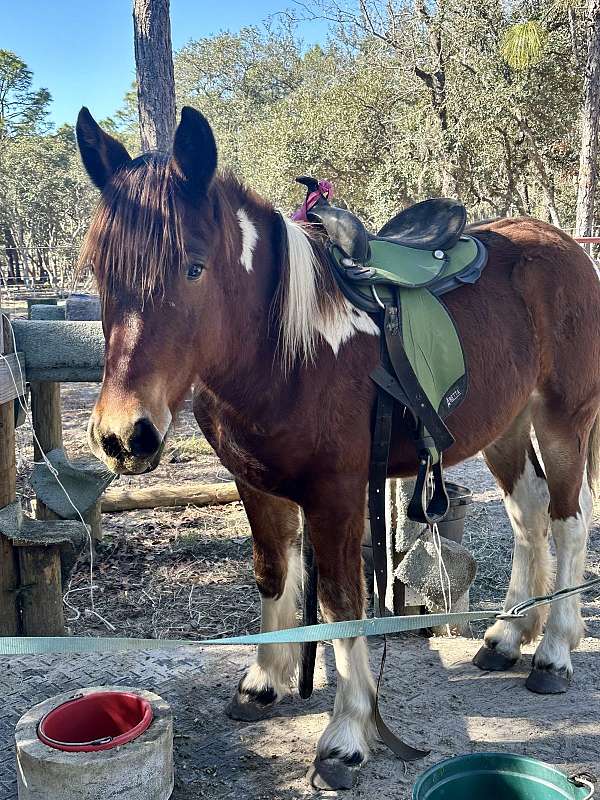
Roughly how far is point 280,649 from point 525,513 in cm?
135

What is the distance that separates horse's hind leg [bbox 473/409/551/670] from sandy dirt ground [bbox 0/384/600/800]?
0.96 ft

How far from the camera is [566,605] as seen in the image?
291cm

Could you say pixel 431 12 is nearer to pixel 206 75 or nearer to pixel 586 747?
pixel 586 747

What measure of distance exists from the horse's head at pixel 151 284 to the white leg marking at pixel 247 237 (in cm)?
18

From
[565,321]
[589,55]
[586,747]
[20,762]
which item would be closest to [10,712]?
[20,762]

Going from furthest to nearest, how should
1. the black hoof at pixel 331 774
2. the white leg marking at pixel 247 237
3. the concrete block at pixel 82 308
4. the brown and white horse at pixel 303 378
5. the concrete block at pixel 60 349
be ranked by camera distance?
the concrete block at pixel 82 308, the concrete block at pixel 60 349, the black hoof at pixel 331 774, the white leg marking at pixel 247 237, the brown and white horse at pixel 303 378

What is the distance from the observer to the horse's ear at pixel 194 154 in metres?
1.76

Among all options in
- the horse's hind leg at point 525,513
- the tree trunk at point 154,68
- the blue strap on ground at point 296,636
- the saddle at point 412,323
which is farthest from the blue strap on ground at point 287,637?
the tree trunk at point 154,68

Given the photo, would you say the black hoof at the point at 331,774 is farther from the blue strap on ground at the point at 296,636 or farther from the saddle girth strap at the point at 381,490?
the blue strap on ground at the point at 296,636

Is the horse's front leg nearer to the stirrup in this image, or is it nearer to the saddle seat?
the stirrup

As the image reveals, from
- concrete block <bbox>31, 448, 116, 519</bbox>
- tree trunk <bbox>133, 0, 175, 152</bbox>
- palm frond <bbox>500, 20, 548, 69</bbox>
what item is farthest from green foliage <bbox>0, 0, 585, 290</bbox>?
concrete block <bbox>31, 448, 116, 519</bbox>

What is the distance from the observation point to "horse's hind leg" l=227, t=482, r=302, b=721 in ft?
8.59

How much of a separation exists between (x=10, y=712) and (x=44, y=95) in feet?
153

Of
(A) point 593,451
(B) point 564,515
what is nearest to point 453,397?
(B) point 564,515
